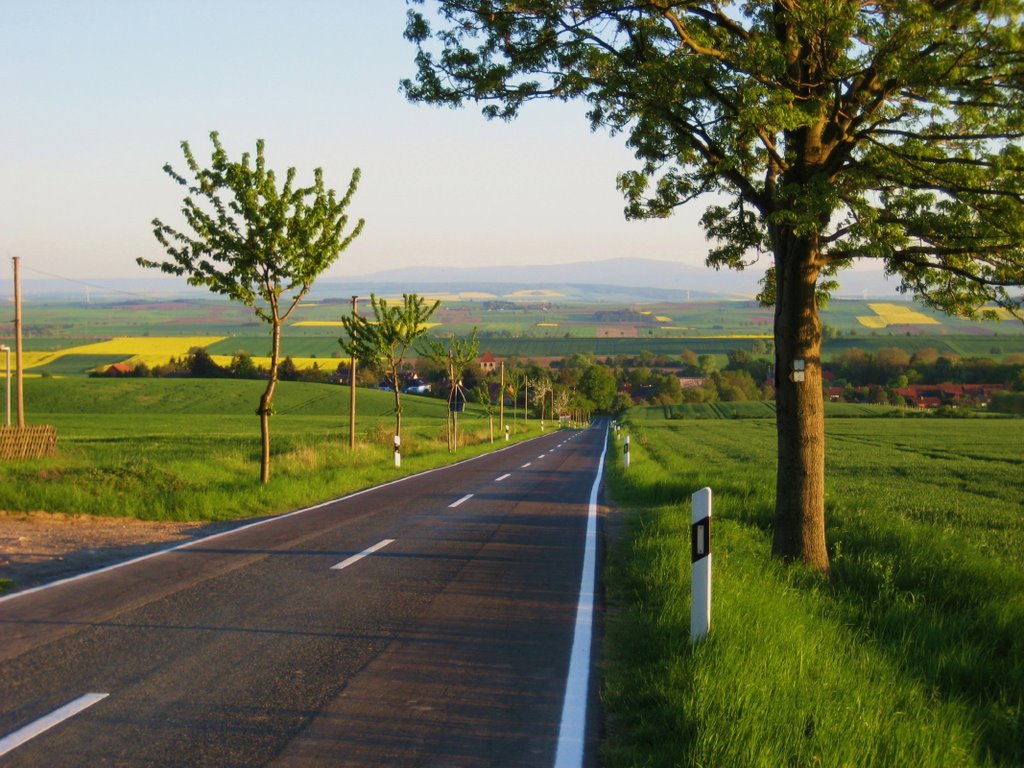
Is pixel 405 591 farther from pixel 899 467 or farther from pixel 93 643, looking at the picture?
pixel 899 467

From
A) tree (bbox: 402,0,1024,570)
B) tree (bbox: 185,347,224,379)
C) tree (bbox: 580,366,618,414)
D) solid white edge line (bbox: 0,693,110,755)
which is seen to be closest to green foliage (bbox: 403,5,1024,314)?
tree (bbox: 402,0,1024,570)

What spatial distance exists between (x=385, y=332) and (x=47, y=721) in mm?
31465

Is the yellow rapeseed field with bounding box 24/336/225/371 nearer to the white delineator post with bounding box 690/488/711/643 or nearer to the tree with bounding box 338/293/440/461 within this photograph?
the tree with bounding box 338/293/440/461

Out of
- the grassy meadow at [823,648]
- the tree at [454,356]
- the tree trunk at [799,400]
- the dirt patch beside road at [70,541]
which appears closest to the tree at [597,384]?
the tree at [454,356]

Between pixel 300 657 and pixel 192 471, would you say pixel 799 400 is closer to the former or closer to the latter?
pixel 300 657

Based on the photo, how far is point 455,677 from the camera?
20.8 ft

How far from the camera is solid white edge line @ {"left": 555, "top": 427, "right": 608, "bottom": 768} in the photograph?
5.00 metres

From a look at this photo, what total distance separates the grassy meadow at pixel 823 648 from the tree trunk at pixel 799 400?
48cm

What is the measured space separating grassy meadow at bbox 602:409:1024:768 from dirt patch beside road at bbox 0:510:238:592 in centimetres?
587

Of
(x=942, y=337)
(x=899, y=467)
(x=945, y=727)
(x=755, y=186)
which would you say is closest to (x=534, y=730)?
(x=945, y=727)

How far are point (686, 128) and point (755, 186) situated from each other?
1.30 meters

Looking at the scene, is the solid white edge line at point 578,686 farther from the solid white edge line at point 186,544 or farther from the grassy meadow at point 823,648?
the solid white edge line at point 186,544

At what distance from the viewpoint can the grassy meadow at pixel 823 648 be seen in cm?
→ 488

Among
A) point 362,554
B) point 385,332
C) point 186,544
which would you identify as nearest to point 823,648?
point 362,554
